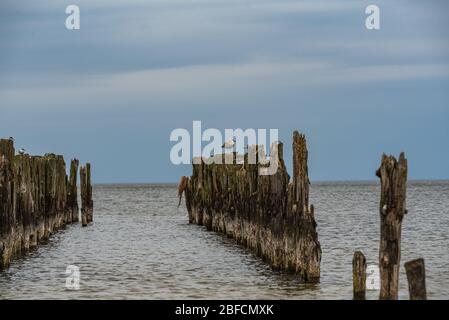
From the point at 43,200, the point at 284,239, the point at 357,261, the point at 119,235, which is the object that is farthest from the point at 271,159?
the point at 119,235

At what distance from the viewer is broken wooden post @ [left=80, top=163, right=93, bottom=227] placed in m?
38.5

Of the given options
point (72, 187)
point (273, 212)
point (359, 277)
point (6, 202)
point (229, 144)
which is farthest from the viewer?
point (72, 187)

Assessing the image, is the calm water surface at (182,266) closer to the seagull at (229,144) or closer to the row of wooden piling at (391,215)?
the seagull at (229,144)

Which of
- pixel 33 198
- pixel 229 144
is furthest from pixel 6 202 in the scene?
pixel 229 144

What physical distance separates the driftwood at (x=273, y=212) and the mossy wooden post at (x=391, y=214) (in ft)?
13.9

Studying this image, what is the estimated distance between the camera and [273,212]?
20.7m

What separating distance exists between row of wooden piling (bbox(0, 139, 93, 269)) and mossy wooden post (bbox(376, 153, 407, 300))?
983 centimetres

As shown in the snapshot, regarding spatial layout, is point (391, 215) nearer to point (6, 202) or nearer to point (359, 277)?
point (359, 277)

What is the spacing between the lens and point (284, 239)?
19531mm

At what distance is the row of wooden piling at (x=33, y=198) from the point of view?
21.3m

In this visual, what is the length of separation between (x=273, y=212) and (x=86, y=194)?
1934 cm

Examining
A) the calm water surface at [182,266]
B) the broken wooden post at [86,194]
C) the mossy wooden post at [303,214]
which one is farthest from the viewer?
the broken wooden post at [86,194]

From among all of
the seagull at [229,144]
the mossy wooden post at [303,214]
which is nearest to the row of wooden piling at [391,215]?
the mossy wooden post at [303,214]
